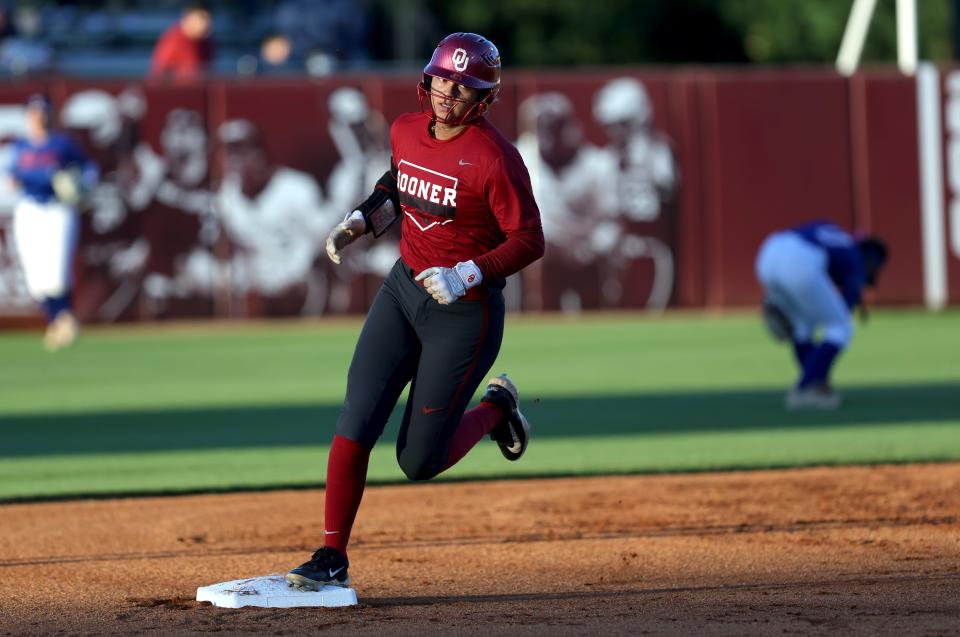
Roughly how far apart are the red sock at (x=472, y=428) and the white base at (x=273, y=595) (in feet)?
2.49

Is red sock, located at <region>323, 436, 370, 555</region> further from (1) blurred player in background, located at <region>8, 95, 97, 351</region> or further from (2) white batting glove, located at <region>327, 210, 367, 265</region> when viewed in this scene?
(1) blurred player in background, located at <region>8, 95, 97, 351</region>

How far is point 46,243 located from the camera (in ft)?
59.3

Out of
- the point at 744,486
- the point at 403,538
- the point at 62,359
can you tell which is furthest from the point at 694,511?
the point at 62,359

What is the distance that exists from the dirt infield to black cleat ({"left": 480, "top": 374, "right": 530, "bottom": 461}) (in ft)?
1.54

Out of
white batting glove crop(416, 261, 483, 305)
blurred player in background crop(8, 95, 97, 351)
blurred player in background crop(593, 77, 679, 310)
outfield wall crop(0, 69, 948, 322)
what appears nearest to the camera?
white batting glove crop(416, 261, 483, 305)

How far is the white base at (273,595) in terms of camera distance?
5832 millimetres

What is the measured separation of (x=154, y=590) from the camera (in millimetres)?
6336

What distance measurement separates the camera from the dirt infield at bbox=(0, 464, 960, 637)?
223 inches

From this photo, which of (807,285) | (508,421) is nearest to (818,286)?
(807,285)

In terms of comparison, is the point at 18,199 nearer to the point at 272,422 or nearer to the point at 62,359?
the point at 62,359

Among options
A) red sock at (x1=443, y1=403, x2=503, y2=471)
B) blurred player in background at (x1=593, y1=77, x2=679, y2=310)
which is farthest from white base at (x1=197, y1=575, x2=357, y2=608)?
blurred player in background at (x1=593, y1=77, x2=679, y2=310)

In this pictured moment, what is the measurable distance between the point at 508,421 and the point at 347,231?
1289mm

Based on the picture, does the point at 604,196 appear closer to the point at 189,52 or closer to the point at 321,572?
the point at 189,52

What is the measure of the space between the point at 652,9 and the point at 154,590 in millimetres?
30472
